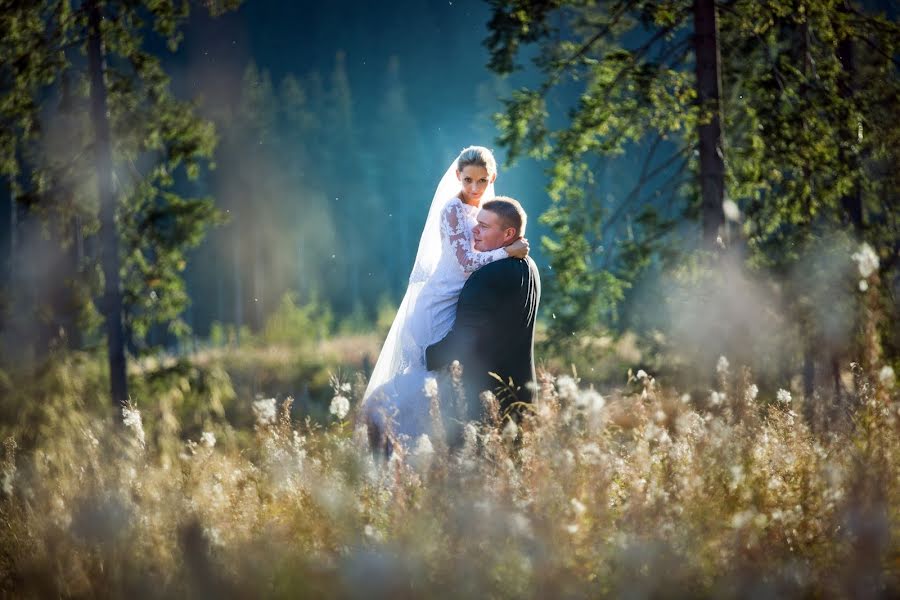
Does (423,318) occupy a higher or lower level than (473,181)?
lower

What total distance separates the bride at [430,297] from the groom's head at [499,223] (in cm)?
7

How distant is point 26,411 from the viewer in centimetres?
900

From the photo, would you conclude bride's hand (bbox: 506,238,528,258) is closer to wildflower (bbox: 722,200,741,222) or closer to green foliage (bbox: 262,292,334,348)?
wildflower (bbox: 722,200,741,222)

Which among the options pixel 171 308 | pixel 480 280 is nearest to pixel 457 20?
pixel 171 308

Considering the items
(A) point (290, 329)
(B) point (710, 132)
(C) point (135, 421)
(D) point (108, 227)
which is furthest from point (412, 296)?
(A) point (290, 329)

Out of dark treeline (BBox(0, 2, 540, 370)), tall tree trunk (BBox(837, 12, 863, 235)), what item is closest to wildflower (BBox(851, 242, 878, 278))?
tall tree trunk (BBox(837, 12, 863, 235))

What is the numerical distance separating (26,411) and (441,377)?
6.40m

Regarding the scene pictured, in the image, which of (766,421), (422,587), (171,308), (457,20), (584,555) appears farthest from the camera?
(457,20)

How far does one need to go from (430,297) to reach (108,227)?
7.02 m

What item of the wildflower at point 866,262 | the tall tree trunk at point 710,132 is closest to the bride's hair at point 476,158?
the wildflower at point 866,262

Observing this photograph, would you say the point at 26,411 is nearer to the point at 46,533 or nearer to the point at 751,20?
the point at 46,533

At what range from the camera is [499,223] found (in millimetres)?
4746

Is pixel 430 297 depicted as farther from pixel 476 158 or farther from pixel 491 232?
pixel 476 158

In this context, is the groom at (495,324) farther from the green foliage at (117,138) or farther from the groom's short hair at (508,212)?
the green foliage at (117,138)
